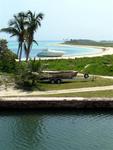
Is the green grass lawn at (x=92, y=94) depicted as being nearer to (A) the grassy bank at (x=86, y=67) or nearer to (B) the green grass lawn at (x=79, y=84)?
(B) the green grass lawn at (x=79, y=84)

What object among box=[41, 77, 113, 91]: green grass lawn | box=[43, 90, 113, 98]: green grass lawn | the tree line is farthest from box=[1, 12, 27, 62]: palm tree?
box=[43, 90, 113, 98]: green grass lawn

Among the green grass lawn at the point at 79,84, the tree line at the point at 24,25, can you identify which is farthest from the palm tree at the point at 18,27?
the green grass lawn at the point at 79,84

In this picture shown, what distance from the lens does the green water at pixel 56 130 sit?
21203mm

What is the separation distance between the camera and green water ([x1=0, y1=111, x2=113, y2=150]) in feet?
69.6

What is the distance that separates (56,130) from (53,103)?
458 centimetres

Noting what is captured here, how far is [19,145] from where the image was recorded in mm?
21344

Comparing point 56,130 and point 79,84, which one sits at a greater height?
point 79,84

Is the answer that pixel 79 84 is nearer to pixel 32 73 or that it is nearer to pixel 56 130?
pixel 32 73

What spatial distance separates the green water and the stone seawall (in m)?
0.46

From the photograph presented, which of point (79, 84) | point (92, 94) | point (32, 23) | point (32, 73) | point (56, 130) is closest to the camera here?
point (56, 130)

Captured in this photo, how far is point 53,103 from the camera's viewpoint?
92.8 feet

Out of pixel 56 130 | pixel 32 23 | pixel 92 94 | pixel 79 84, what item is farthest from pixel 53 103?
pixel 32 23

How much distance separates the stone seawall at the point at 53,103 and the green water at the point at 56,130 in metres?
0.46

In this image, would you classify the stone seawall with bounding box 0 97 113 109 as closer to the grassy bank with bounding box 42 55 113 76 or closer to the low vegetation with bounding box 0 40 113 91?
the low vegetation with bounding box 0 40 113 91
